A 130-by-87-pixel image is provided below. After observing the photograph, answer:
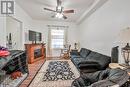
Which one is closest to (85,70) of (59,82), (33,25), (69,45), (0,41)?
(59,82)

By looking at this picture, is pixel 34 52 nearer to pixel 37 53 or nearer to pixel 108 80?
pixel 37 53

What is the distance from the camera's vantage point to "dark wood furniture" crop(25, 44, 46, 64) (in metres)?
6.09

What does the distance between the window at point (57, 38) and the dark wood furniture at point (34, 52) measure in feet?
3.39

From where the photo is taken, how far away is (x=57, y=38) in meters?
8.73

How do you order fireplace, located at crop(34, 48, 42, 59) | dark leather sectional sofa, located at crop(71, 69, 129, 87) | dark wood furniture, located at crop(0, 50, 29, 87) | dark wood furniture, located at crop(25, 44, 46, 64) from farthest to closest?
fireplace, located at crop(34, 48, 42, 59) → dark wood furniture, located at crop(25, 44, 46, 64) → dark wood furniture, located at crop(0, 50, 29, 87) → dark leather sectional sofa, located at crop(71, 69, 129, 87)

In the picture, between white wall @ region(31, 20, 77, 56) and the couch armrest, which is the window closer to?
white wall @ region(31, 20, 77, 56)

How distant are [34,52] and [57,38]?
2.47 m

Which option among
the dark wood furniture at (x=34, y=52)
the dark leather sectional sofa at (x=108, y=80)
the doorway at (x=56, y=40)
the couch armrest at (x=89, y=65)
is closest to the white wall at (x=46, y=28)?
the doorway at (x=56, y=40)

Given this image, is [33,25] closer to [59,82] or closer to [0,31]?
[0,31]

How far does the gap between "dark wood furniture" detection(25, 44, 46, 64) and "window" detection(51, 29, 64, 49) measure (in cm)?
103

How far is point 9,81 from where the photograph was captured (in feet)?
10.3

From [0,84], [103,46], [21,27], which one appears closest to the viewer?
[0,84]

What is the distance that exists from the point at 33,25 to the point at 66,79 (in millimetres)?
5645

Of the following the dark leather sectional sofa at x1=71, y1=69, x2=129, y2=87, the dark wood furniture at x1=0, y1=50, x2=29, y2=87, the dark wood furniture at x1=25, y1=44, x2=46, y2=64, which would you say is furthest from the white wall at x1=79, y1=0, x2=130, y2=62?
the dark wood furniture at x1=25, y1=44, x2=46, y2=64
